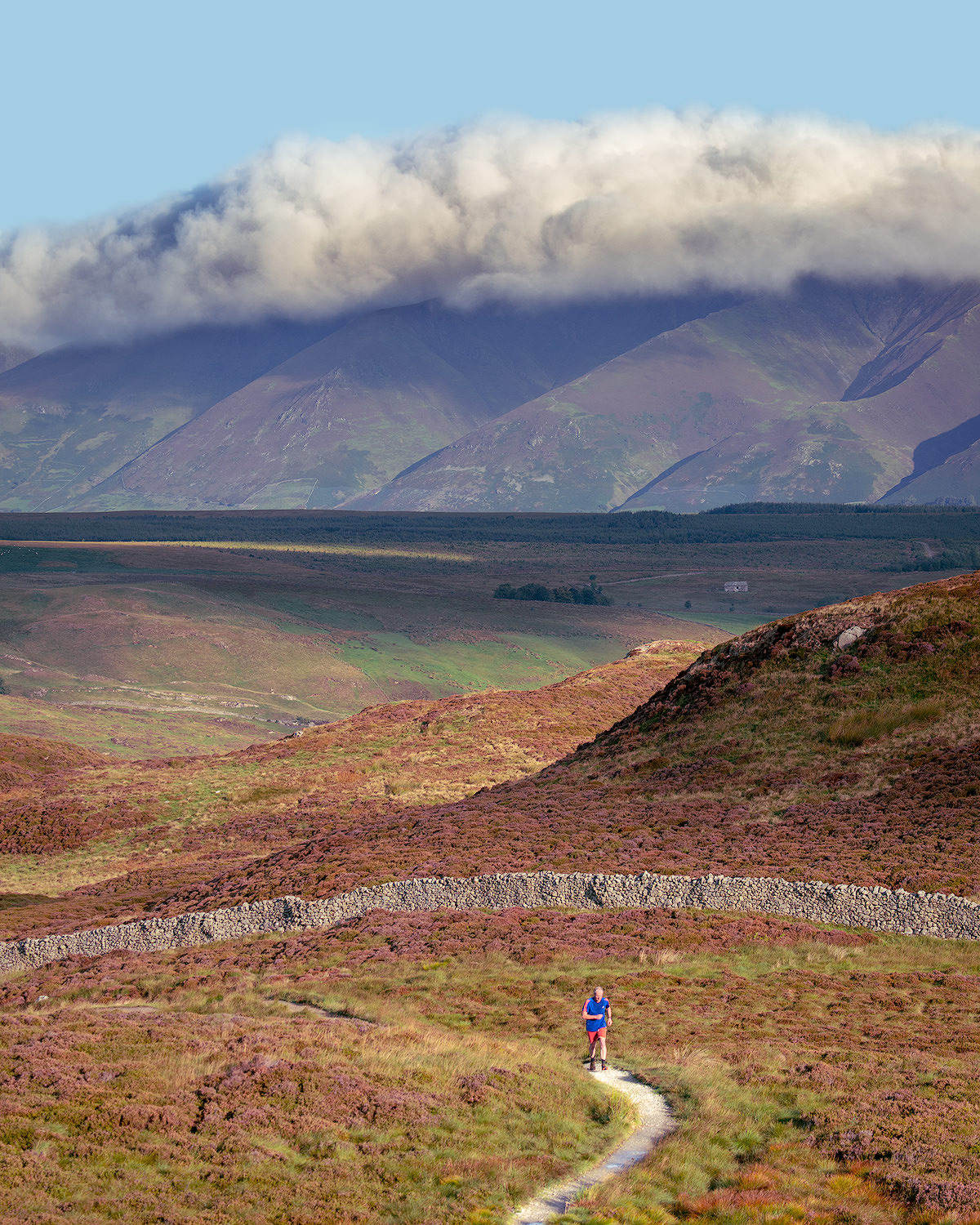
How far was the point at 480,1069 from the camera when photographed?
28.0 meters

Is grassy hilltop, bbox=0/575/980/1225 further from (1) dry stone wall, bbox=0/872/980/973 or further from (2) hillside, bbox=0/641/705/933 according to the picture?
(1) dry stone wall, bbox=0/872/980/973

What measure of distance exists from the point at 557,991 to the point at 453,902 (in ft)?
39.0

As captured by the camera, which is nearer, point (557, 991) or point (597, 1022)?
point (597, 1022)

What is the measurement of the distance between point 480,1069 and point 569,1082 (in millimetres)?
2042

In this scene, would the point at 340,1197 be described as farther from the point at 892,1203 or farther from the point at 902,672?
the point at 902,672

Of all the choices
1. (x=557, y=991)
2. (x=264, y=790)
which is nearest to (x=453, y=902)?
(x=557, y=991)

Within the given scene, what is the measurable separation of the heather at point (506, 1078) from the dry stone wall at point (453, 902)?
2.49m

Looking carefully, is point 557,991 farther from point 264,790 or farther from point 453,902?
point 264,790

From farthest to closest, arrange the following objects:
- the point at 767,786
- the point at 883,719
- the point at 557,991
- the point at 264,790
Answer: the point at 264,790 → the point at 883,719 → the point at 767,786 → the point at 557,991

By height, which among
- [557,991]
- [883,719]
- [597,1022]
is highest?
[883,719]

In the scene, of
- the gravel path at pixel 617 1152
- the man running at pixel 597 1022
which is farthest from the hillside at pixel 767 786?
the gravel path at pixel 617 1152

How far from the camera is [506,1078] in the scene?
2761 centimetres

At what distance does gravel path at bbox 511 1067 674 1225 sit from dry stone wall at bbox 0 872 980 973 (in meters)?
16.3

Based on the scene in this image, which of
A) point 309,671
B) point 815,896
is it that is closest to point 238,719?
point 309,671
